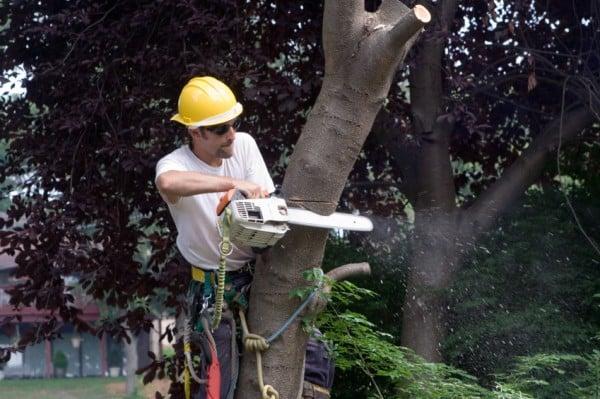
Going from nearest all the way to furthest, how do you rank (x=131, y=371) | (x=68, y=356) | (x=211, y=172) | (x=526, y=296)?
(x=211, y=172)
(x=526, y=296)
(x=131, y=371)
(x=68, y=356)

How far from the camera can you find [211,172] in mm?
3984

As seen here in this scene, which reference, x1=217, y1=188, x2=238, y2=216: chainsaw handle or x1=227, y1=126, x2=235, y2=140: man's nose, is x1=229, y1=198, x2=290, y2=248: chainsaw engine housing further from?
x1=227, y1=126, x2=235, y2=140: man's nose

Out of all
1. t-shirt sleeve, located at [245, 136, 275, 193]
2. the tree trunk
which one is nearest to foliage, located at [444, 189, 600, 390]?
t-shirt sleeve, located at [245, 136, 275, 193]

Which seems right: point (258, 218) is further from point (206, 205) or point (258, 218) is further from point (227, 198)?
point (206, 205)

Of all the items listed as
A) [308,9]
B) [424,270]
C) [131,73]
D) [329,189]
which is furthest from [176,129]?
[329,189]

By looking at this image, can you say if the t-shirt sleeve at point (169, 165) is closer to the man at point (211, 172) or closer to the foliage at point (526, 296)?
the man at point (211, 172)

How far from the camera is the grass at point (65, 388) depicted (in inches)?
849

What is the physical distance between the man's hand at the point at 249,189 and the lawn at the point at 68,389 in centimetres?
1817

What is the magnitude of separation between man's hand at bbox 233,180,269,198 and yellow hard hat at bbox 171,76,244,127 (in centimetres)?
38

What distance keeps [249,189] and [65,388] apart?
21328 millimetres

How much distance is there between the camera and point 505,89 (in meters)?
7.15

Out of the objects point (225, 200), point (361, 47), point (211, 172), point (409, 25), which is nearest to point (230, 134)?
point (211, 172)

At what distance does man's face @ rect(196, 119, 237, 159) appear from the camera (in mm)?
3869

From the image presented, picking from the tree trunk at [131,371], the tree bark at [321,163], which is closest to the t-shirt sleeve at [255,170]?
the tree bark at [321,163]
